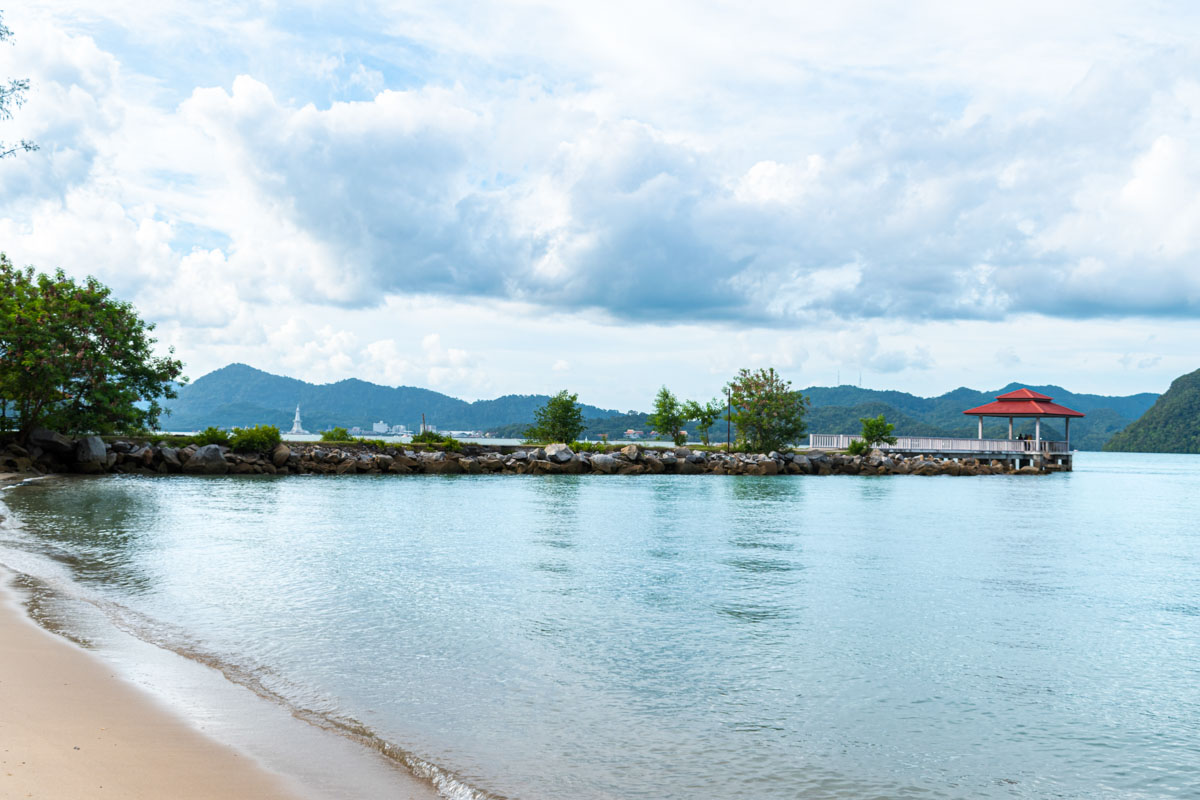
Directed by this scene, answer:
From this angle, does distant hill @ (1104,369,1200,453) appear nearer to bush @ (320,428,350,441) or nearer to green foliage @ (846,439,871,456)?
green foliage @ (846,439,871,456)

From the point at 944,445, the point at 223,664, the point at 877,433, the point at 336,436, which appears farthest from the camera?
the point at 944,445

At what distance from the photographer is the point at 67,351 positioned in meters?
36.2

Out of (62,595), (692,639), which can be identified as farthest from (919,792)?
(62,595)

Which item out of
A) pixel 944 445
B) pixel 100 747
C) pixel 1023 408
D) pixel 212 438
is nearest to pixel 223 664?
pixel 100 747

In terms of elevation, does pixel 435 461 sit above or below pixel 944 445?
below

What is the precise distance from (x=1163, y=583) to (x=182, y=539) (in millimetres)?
19673

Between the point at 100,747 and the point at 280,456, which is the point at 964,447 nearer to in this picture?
the point at 280,456

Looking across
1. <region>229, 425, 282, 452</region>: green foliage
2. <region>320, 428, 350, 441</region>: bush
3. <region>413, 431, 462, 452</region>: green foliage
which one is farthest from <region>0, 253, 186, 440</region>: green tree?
<region>413, 431, 462, 452</region>: green foliage

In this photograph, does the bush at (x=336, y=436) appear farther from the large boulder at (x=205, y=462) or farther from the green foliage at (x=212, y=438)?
the large boulder at (x=205, y=462)

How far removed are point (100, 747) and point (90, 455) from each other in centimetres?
3837

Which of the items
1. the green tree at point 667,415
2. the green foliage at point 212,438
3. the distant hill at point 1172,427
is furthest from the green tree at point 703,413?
the distant hill at point 1172,427

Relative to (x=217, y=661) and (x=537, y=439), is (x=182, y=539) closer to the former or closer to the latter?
(x=217, y=661)

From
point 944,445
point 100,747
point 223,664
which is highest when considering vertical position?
point 944,445

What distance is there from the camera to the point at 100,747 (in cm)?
538
